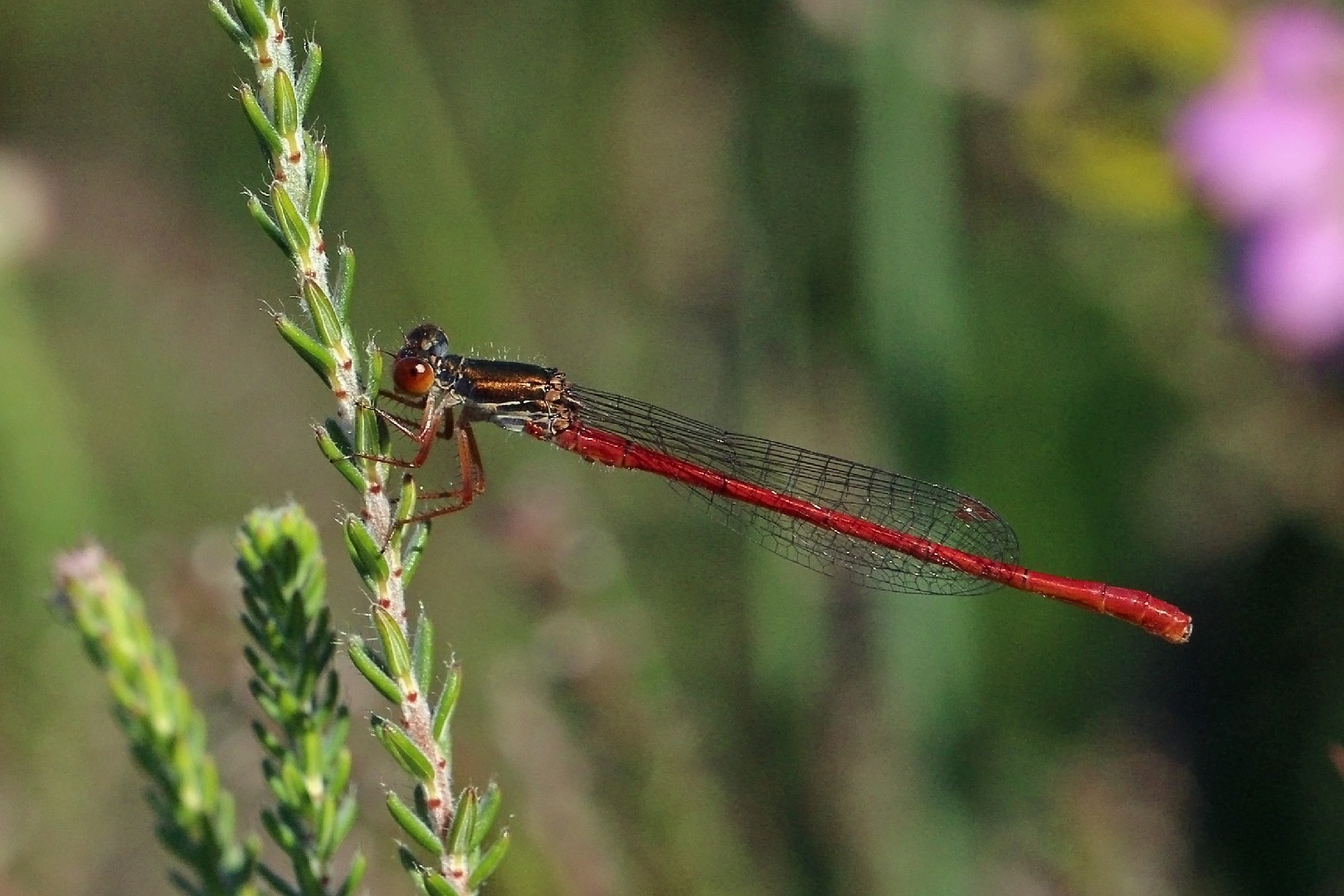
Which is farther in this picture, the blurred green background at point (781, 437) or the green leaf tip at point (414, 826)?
the blurred green background at point (781, 437)

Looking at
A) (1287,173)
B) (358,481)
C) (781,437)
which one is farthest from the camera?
(781,437)

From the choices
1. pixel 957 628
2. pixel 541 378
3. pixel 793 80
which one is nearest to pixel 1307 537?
pixel 957 628

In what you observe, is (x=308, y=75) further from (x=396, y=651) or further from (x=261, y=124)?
(x=396, y=651)

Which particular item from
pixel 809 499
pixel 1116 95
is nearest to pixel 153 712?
pixel 809 499

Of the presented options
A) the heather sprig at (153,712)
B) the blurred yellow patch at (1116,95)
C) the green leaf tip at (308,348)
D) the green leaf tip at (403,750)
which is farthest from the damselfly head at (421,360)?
the blurred yellow patch at (1116,95)

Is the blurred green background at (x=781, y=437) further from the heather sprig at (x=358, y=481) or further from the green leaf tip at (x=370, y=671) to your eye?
the green leaf tip at (x=370, y=671)

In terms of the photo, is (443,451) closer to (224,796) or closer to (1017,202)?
(224,796)

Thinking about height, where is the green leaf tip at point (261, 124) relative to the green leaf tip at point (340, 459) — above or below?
above
